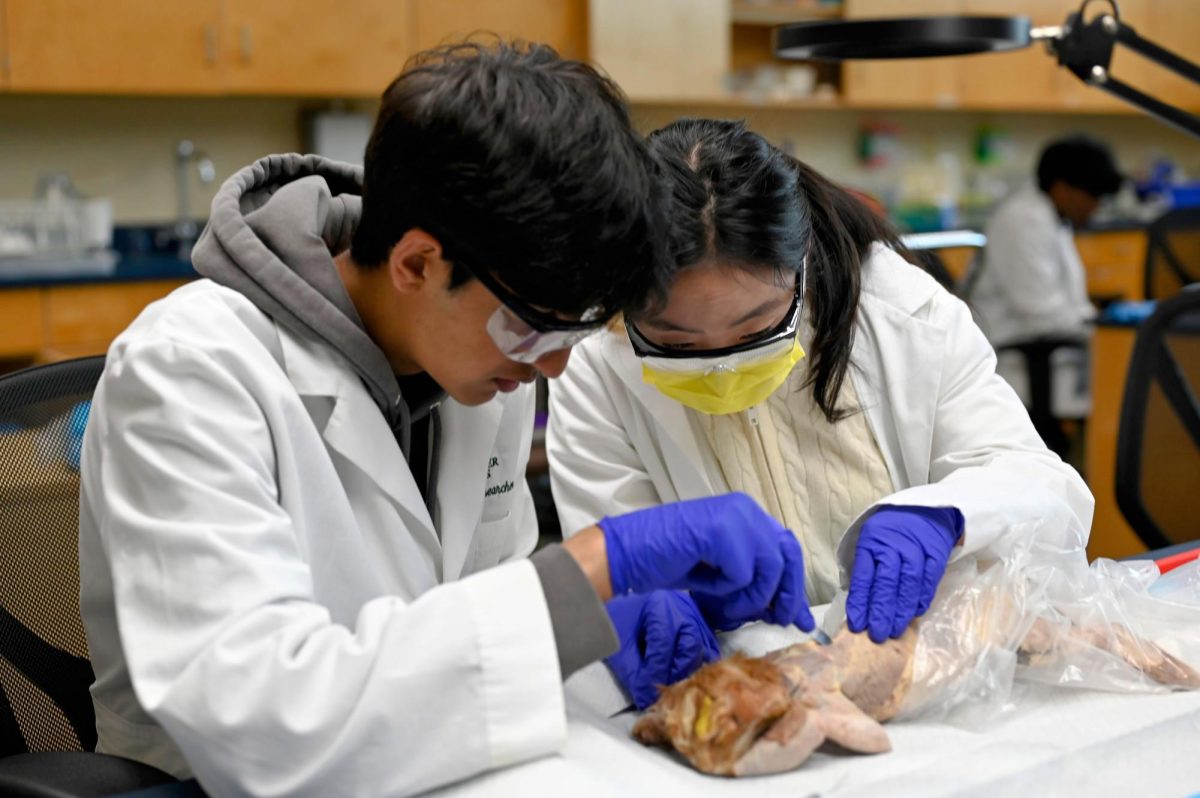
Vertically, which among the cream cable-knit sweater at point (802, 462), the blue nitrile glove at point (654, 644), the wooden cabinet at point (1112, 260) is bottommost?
the wooden cabinet at point (1112, 260)

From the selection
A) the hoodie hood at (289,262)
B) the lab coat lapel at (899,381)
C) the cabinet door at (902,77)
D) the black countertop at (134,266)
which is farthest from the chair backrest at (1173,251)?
the hoodie hood at (289,262)

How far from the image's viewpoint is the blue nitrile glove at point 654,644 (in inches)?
52.4

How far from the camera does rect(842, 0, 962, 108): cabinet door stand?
598 cm

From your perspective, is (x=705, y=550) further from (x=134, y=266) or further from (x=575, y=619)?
(x=134, y=266)

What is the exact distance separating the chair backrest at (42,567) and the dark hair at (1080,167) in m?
4.84

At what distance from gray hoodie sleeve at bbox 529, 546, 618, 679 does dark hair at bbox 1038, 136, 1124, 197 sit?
4.88 m

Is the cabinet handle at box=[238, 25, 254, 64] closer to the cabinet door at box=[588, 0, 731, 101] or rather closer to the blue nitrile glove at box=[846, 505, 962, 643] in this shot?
the cabinet door at box=[588, 0, 731, 101]

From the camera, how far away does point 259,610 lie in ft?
3.31

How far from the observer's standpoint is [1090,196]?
17.9 feet

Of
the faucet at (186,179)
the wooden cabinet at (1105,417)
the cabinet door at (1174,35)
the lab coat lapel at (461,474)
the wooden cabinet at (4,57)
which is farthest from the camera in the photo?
the cabinet door at (1174,35)

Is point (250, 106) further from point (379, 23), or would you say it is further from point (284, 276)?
point (284, 276)

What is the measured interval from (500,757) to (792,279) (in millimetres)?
745

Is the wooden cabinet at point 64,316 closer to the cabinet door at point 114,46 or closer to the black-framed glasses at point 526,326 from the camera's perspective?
the cabinet door at point 114,46

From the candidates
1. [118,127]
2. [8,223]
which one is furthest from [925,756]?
[118,127]
